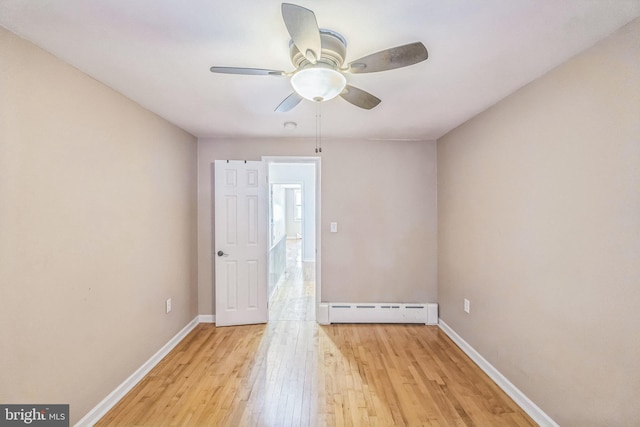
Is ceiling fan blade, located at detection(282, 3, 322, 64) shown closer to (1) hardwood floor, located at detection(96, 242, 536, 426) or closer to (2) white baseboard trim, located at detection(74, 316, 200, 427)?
(1) hardwood floor, located at detection(96, 242, 536, 426)

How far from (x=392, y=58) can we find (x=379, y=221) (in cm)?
245

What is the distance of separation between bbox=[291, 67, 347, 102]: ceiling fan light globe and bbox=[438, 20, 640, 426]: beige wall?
1.39 m

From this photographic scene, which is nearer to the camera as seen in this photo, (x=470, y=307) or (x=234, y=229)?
(x=470, y=307)

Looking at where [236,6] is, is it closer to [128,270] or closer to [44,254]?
[44,254]

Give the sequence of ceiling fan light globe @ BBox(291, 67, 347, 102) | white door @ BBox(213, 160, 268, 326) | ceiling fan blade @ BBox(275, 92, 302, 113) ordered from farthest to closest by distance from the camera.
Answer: white door @ BBox(213, 160, 268, 326) → ceiling fan blade @ BBox(275, 92, 302, 113) → ceiling fan light globe @ BBox(291, 67, 347, 102)

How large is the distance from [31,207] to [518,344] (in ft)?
10.7

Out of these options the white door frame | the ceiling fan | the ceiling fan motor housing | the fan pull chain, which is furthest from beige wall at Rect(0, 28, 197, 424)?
the fan pull chain

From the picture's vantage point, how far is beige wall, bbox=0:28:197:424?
4.58 feet

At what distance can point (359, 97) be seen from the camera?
168cm

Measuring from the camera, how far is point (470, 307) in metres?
2.74

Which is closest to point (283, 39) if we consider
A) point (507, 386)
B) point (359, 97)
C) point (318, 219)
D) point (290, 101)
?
point (290, 101)

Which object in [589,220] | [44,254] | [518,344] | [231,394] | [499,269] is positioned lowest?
[231,394]

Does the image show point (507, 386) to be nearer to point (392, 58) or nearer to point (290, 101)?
point (392, 58)

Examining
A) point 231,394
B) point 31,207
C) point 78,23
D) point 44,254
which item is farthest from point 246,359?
point 78,23
